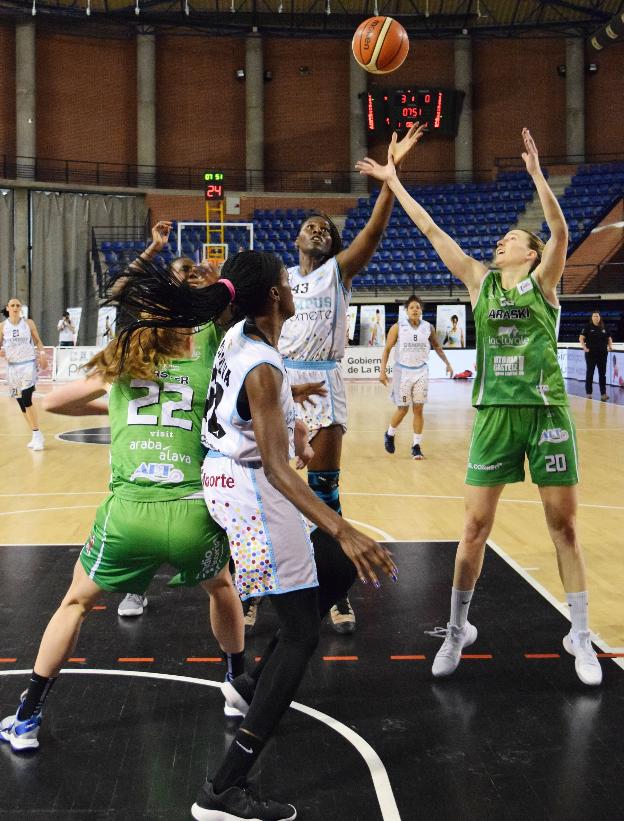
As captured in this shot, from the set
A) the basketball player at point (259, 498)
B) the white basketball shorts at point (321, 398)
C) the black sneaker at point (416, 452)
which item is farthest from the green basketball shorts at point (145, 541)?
the black sneaker at point (416, 452)

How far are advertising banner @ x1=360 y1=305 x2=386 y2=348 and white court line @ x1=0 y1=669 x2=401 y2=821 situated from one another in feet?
67.5

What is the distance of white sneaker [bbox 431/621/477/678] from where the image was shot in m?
3.86

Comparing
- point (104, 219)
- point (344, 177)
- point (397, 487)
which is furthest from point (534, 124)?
point (397, 487)

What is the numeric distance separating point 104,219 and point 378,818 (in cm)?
2794

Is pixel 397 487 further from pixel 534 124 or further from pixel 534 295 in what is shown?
pixel 534 124

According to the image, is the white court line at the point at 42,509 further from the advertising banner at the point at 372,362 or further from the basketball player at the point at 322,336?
the advertising banner at the point at 372,362

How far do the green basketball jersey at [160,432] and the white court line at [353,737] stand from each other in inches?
41.0

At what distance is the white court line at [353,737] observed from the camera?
110 inches

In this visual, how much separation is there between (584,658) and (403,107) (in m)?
26.8

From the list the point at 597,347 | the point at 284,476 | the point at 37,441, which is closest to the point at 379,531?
the point at 284,476

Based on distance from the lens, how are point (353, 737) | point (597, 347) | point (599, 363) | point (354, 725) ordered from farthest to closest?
point (597, 347) < point (599, 363) < point (354, 725) < point (353, 737)

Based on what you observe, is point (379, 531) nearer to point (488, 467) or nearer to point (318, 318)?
point (318, 318)

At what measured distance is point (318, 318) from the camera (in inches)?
183

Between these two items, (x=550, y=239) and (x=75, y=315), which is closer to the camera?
(x=550, y=239)
